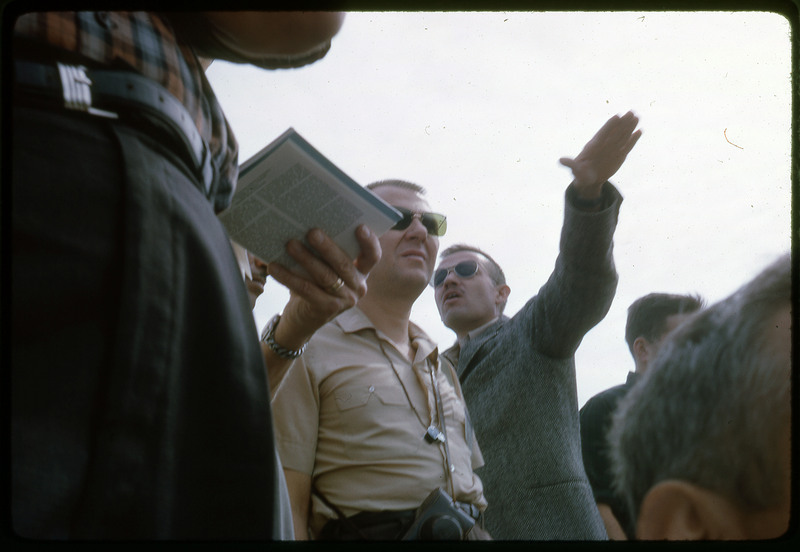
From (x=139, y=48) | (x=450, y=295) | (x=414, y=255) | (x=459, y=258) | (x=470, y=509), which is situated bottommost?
(x=470, y=509)

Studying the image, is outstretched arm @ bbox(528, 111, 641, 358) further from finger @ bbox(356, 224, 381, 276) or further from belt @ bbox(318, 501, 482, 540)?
finger @ bbox(356, 224, 381, 276)

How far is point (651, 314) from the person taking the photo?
2.75 meters

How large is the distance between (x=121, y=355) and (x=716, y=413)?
22.5 inches

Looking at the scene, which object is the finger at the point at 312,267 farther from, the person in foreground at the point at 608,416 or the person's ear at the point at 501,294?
the person's ear at the point at 501,294

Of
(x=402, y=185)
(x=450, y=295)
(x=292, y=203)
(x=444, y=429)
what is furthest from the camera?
(x=450, y=295)

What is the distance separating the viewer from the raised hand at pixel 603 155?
6.54 ft

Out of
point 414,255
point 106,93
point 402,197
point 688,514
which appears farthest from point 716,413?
point 402,197

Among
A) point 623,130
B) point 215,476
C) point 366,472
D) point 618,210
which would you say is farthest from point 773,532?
point 618,210

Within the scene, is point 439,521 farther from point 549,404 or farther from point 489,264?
point 489,264

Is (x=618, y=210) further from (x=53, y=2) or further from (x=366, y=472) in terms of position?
(x=53, y=2)

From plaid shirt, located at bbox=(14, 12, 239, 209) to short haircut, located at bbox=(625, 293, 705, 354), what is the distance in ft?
6.52

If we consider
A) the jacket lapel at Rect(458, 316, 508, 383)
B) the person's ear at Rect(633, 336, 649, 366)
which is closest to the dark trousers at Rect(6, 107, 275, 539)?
the jacket lapel at Rect(458, 316, 508, 383)

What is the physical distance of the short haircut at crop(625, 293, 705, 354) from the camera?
2.63 metres

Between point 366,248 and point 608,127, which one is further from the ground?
point 608,127
